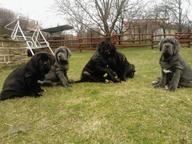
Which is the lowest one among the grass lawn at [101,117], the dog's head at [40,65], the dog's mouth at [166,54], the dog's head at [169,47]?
the grass lawn at [101,117]

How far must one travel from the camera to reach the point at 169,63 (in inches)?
268

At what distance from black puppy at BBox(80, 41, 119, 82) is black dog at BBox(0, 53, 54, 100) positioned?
170 cm

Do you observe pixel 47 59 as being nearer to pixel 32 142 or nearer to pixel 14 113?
pixel 14 113

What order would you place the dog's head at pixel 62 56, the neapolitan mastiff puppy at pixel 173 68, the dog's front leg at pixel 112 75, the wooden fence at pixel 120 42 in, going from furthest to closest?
the wooden fence at pixel 120 42 < the dog's front leg at pixel 112 75 < the dog's head at pixel 62 56 < the neapolitan mastiff puppy at pixel 173 68

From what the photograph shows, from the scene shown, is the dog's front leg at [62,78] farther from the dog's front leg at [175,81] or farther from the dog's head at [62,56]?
the dog's front leg at [175,81]

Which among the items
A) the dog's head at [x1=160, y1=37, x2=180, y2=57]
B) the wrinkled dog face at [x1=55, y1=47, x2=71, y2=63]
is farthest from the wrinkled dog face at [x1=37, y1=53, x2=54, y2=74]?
the dog's head at [x1=160, y1=37, x2=180, y2=57]

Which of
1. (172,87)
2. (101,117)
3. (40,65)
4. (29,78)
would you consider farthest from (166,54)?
(29,78)

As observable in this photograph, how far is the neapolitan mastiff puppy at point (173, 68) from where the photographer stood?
6.63 metres

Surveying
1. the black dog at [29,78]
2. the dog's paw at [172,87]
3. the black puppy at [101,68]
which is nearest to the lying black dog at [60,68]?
the black puppy at [101,68]

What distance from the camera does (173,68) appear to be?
6758 mm

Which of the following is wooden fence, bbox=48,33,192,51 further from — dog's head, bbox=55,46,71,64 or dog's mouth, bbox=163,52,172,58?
dog's mouth, bbox=163,52,172,58

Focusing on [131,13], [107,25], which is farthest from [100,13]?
[131,13]

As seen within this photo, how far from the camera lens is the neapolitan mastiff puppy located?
261 inches

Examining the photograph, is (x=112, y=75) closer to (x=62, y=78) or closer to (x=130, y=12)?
(x=62, y=78)
